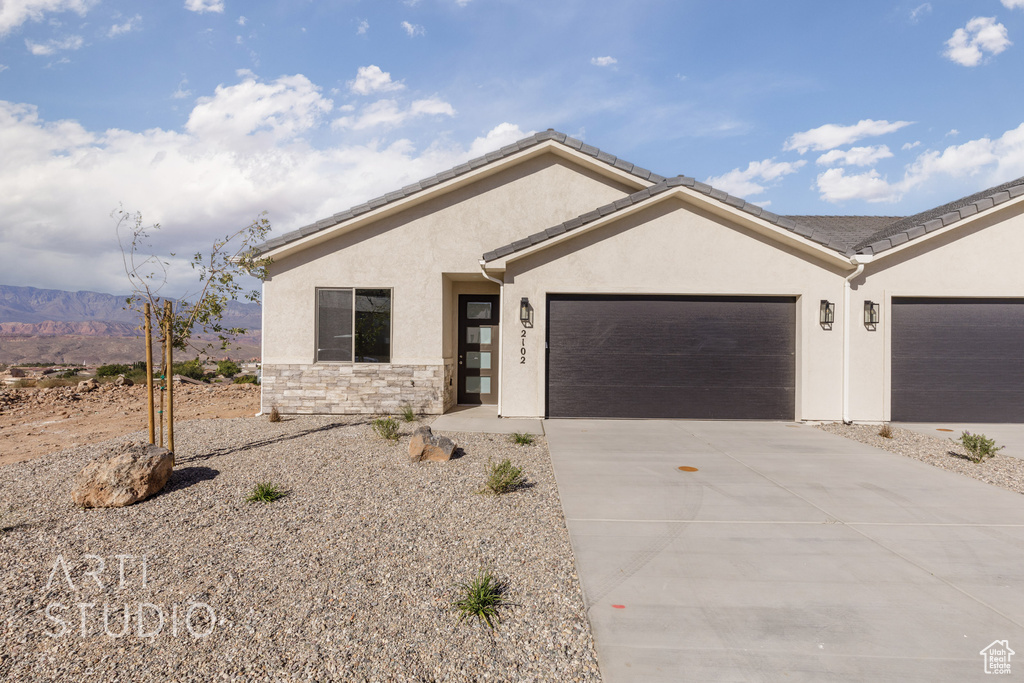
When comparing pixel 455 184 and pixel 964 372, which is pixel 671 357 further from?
pixel 964 372

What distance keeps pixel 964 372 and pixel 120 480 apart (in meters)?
13.4

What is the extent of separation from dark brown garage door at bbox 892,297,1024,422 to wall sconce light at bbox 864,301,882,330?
1.40ft

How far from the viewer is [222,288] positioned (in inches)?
258

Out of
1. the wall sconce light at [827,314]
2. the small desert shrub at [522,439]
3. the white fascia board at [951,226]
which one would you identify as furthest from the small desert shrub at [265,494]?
the white fascia board at [951,226]

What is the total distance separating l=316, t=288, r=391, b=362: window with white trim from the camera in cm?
999

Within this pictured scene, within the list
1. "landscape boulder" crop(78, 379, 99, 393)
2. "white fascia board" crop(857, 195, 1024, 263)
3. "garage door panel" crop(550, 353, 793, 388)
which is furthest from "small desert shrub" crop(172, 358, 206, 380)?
"white fascia board" crop(857, 195, 1024, 263)

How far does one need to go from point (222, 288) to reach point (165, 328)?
82 cm

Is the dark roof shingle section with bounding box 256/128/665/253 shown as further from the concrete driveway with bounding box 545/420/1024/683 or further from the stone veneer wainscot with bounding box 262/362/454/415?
the concrete driveway with bounding box 545/420/1024/683

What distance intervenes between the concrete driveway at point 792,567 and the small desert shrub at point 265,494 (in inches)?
115

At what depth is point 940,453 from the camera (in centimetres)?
725

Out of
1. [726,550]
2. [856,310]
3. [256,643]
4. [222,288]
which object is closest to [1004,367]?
[856,310]

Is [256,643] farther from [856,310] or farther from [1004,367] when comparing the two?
[1004,367]

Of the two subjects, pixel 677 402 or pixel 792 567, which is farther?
pixel 677 402

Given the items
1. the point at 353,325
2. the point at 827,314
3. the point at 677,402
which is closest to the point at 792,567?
the point at 677,402
